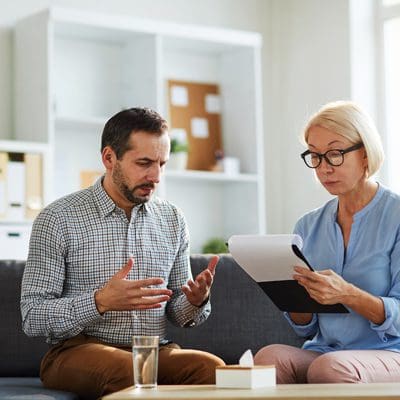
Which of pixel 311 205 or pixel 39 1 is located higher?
pixel 39 1

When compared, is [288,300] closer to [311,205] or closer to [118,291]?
[118,291]

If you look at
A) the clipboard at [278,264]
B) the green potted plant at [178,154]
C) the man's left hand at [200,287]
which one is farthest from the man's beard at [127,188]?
the green potted plant at [178,154]

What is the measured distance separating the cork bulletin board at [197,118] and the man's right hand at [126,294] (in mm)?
3123

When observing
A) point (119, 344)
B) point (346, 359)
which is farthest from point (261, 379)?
point (119, 344)

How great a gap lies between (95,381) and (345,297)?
0.73 metres

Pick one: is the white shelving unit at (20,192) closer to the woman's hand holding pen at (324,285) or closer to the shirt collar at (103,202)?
the shirt collar at (103,202)

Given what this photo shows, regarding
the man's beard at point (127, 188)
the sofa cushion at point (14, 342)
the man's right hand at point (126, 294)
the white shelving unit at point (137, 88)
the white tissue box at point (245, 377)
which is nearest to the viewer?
the white tissue box at point (245, 377)

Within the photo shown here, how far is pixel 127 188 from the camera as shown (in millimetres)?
2857

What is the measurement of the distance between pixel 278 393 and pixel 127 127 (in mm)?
1098

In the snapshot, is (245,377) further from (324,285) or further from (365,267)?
(365,267)

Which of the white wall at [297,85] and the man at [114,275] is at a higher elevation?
the white wall at [297,85]

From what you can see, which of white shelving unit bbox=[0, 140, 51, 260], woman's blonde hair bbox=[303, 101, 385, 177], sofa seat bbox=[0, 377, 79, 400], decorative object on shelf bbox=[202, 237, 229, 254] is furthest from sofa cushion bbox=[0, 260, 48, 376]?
decorative object on shelf bbox=[202, 237, 229, 254]

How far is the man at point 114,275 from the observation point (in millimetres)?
2646

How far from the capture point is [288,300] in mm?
2627
